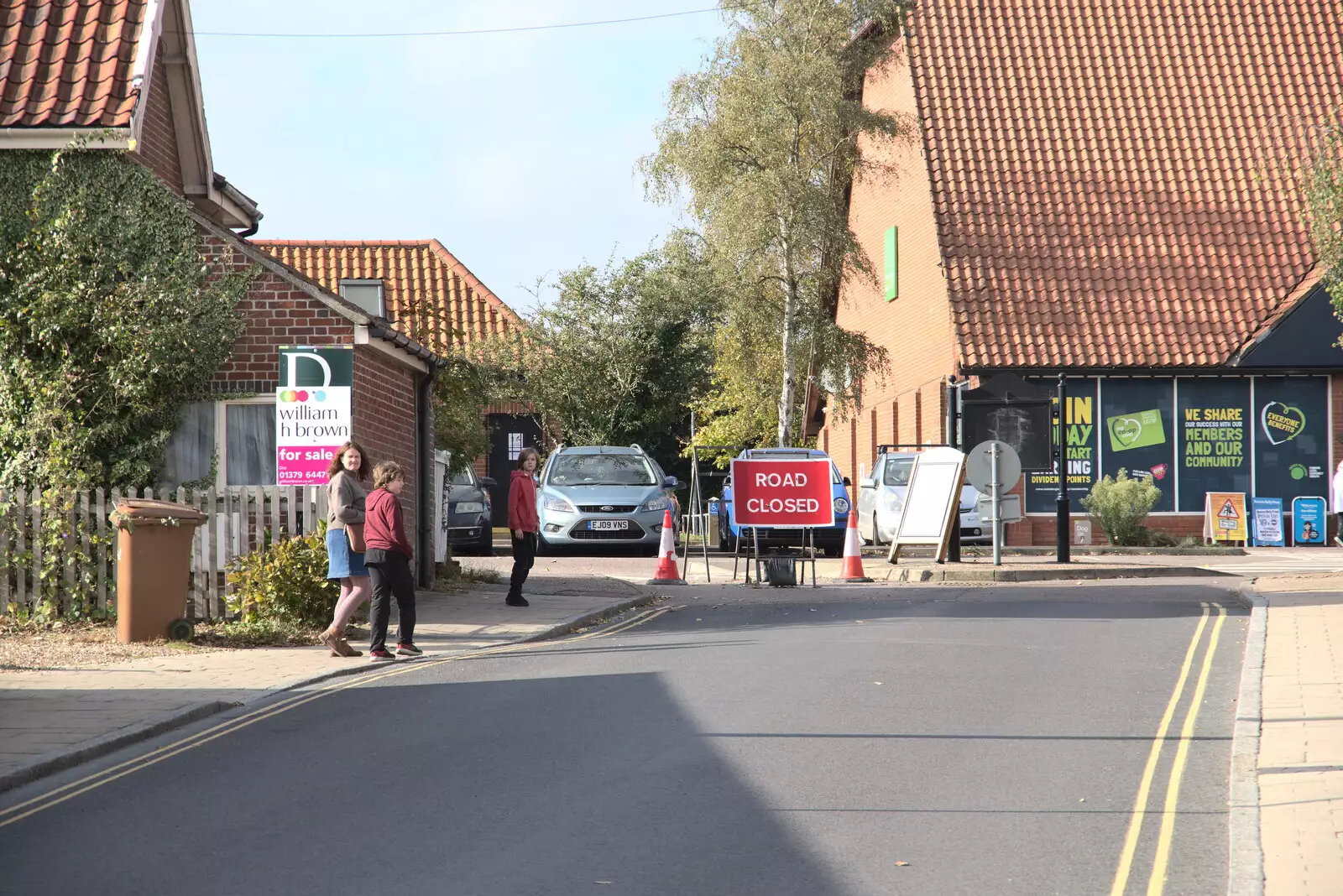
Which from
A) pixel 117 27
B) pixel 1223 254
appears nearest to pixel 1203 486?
pixel 1223 254

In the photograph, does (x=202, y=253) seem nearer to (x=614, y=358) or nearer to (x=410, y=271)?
(x=614, y=358)

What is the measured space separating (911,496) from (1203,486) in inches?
427

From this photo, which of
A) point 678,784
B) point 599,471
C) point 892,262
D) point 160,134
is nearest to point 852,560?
point 599,471

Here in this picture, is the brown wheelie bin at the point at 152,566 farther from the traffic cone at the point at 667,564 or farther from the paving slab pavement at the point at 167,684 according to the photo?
the traffic cone at the point at 667,564

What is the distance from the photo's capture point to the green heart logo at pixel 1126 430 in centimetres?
3058

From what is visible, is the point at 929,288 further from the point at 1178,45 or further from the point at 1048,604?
the point at 1048,604

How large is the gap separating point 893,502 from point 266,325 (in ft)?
46.4

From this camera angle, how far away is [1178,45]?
35312 millimetres

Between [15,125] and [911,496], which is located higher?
[15,125]

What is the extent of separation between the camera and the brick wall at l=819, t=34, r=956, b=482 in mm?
32469

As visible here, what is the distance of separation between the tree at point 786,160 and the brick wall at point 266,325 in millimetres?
17688

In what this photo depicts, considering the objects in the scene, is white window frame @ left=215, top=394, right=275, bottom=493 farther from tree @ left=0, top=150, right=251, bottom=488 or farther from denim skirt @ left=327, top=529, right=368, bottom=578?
denim skirt @ left=327, top=529, right=368, bottom=578

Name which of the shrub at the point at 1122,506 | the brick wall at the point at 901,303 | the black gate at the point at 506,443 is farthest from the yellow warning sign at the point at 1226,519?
the black gate at the point at 506,443

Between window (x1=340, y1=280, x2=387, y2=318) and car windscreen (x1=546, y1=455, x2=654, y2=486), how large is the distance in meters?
6.80
